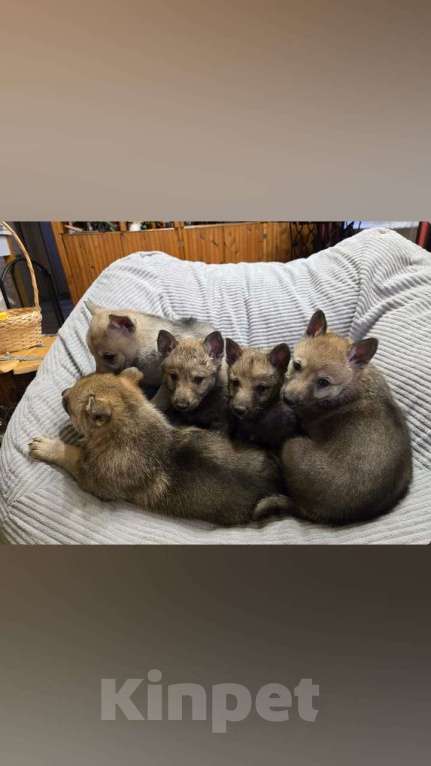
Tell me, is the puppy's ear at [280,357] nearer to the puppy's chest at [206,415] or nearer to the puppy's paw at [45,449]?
the puppy's chest at [206,415]

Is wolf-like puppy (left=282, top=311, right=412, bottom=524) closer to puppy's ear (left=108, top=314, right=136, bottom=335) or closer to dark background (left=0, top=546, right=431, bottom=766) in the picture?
dark background (left=0, top=546, right=431, bottom=766)

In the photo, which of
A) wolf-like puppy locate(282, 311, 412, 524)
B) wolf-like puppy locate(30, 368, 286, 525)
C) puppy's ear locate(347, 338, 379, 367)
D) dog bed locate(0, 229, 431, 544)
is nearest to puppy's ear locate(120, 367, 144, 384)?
wolf-like puppy locate(30, 368, 286, 525)

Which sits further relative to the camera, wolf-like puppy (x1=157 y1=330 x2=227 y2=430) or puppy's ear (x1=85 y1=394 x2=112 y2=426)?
wolf-like puppy (x1=157 y1=330 x2=227 y2=430)

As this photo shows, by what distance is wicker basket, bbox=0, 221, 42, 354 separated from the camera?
1.02 m

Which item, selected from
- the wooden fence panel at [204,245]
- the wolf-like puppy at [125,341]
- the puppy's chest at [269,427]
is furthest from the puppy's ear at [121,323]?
the puppy's chest at [269,427]

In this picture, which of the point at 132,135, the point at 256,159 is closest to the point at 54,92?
the point at 132,135

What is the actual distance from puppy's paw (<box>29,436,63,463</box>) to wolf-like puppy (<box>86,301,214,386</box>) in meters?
0.28

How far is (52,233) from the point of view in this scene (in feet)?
2.11

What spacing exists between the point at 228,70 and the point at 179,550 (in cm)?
65

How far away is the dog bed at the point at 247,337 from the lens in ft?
2.53

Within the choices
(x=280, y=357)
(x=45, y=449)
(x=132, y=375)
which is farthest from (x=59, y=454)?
(x=280, y=357)

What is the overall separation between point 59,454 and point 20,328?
0.42 m

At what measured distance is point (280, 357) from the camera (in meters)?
1.02

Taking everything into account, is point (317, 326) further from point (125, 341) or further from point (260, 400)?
point (125, 341)
